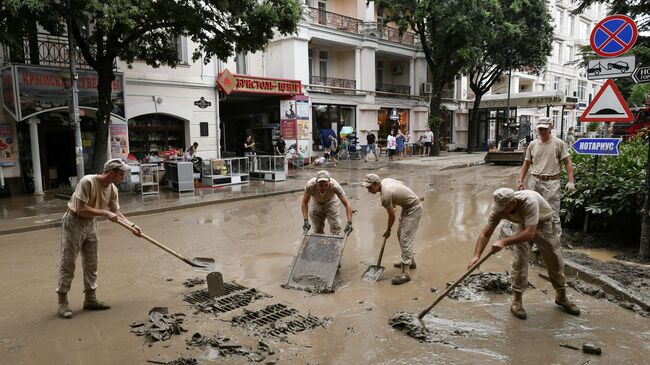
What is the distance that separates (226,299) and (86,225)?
5.63ft

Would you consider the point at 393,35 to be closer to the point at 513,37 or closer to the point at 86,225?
the point at 513,37

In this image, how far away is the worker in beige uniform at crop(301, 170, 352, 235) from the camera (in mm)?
6082

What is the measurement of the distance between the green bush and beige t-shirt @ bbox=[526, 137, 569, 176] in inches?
46.0

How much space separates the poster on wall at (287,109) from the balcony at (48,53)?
866cm

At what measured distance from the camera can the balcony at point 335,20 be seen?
23.8m

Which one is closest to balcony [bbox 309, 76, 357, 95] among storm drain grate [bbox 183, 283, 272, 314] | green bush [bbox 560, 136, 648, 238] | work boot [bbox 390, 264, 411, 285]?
green bush [bbox 560, 136, 648, 238]

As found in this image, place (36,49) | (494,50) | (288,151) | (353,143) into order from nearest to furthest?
1. (36,49)
2. (288,151)
3. (353,143)
4. (494,50)

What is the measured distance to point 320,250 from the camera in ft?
19.2

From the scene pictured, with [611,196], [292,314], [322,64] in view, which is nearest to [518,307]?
[292,314]

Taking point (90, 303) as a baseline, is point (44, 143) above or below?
above

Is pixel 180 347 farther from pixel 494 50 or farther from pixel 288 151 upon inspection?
pixel 494 50

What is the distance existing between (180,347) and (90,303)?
61.1 inches

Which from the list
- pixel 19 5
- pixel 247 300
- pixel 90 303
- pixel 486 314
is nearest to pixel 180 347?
pixel 247 300

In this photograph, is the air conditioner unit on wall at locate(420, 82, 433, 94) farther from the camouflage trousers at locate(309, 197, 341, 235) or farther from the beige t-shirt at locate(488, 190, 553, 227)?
the beige t-shirt at locate(488, 190, 553, 227)
